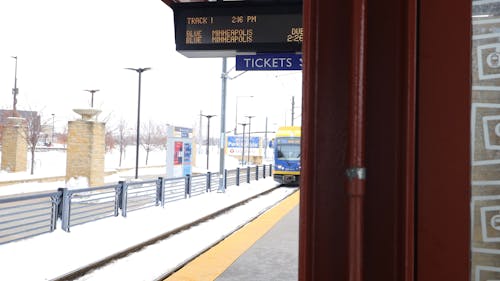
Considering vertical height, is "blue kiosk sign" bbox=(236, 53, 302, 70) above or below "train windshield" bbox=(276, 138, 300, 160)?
above

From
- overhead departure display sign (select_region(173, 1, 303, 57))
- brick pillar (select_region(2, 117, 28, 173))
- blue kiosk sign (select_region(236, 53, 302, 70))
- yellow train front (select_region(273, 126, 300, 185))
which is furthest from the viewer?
brick pillar (select_region(2, 117, 28, 173))

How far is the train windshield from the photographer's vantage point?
79.7 feet

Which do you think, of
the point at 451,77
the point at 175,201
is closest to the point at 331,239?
the point at 451,77

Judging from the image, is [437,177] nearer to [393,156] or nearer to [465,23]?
[393,156]

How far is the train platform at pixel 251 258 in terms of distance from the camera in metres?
6.38

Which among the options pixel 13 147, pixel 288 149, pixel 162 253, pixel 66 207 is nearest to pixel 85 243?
pixel 66 207

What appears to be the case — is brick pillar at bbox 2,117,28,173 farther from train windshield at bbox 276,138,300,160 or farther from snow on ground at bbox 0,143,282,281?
snow on ground at bbox 0,143,282,281

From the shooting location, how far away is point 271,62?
35.4 ft

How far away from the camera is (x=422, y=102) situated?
155 centimetres

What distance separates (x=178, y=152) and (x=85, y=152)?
4.14 metres

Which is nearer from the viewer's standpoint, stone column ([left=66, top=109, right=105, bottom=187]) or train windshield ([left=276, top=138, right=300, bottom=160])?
stone column ([left=66, top=109, right=105, bottom=187])

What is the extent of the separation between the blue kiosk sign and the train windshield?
13.6 m

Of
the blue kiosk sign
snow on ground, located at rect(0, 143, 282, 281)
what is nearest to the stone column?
snow on ground, located at rect(0, 143, 282, 281)

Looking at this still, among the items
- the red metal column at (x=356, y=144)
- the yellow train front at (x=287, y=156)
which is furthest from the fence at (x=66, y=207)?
the red metal column at (x=356, y=144)
